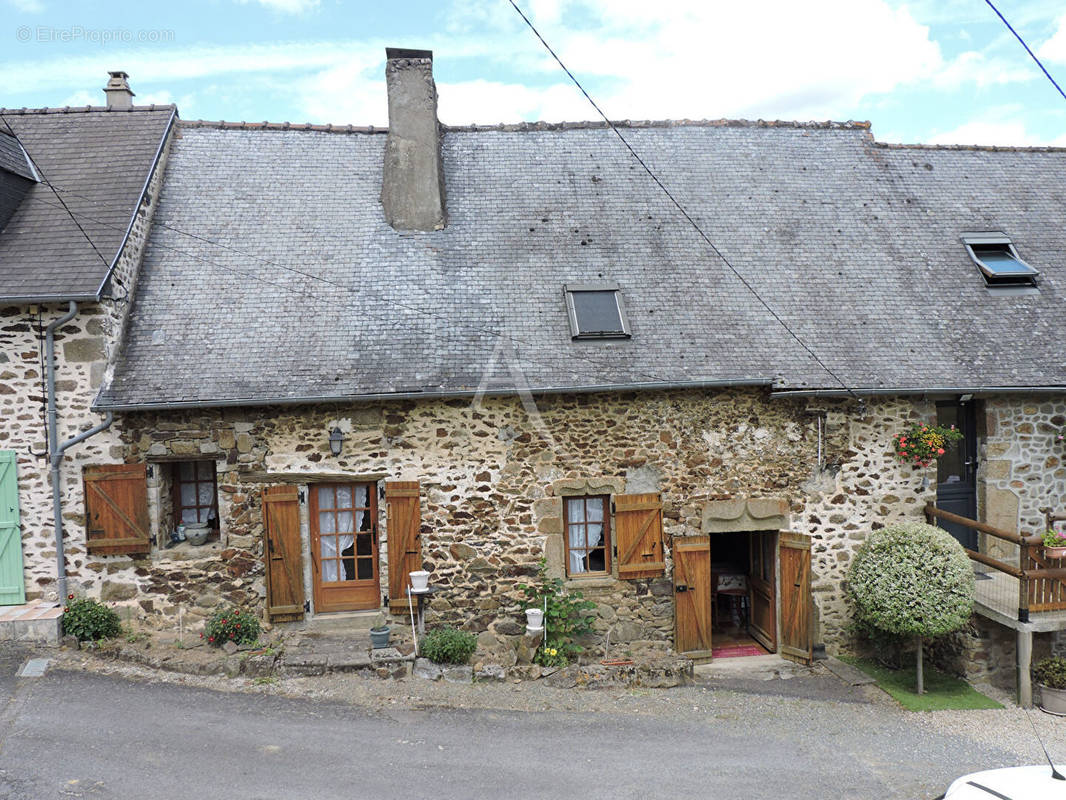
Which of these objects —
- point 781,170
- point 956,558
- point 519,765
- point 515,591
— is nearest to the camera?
point 519,765

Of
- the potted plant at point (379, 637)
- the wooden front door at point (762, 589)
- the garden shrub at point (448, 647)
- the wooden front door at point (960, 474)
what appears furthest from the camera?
the wooden front door at point (960, 474)

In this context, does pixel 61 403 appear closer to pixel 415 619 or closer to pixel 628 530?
pixel 415 619

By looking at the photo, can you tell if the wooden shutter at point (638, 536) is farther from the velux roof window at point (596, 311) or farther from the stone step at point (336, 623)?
the stone step at point (336, 623)

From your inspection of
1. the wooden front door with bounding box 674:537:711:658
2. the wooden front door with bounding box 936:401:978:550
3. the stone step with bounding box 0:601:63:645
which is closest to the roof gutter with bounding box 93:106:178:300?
the stone step with bounding box 0:601:63:645

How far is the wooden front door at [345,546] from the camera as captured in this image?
8859 millimetres

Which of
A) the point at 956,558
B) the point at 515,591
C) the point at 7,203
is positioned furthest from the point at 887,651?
the point at 7,203

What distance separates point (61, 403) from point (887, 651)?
10.3m

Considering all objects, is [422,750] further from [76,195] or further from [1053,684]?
[76,195]

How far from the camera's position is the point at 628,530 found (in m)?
8.90

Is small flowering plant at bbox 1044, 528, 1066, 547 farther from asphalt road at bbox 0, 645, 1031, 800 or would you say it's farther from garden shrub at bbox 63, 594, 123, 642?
garden shrub at bbox 63, 594, 123, 642

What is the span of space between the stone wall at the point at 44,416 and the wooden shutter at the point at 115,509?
17 cm

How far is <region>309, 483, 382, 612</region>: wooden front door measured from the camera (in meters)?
8.86

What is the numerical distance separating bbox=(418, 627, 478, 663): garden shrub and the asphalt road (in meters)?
0.87

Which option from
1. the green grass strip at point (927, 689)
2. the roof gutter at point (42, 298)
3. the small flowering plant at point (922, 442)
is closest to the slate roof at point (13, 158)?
the roof gutter at point (42, 298)
